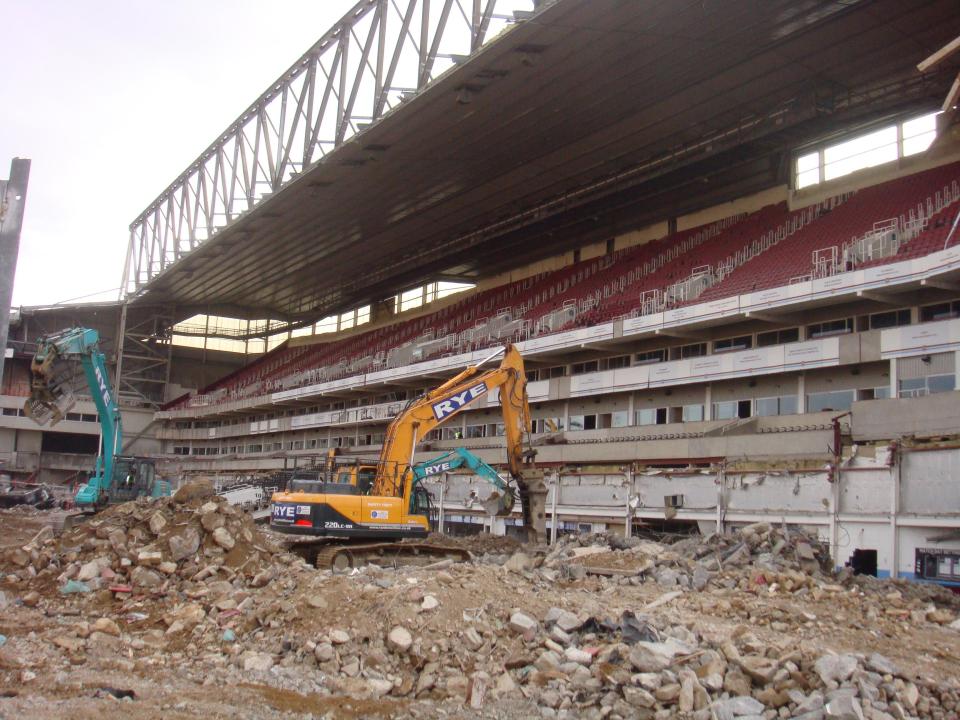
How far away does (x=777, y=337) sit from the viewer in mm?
28359

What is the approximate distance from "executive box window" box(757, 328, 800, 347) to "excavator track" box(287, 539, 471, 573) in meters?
14.3

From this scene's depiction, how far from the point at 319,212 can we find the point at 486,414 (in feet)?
40.5

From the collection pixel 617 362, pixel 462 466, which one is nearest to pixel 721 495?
pixel 462 466

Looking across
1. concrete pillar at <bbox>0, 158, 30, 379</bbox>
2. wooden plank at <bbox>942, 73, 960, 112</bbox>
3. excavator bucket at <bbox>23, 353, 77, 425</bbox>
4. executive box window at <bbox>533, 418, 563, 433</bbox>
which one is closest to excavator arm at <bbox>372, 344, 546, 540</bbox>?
Result: excavator bucket at <bbox>23, 353, 77, 425</bbox>

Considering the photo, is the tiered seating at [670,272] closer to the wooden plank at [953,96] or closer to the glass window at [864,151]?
the glass window at [864,151]

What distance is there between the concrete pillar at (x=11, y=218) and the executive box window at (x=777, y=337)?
26936 mm

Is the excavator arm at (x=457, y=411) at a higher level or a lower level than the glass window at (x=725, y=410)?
lower

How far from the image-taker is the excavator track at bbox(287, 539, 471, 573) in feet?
57.1

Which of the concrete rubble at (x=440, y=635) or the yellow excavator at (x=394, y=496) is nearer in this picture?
the concrete rubble at (x=440, y=635)

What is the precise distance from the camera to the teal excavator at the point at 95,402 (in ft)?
81.6

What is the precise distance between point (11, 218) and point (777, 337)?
90.6 ft

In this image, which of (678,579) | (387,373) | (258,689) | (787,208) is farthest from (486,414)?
(258,689)

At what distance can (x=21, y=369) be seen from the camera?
62.2 meters

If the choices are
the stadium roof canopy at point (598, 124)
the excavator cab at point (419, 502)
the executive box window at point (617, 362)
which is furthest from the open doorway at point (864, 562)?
the executive box window at point (617, 362)
